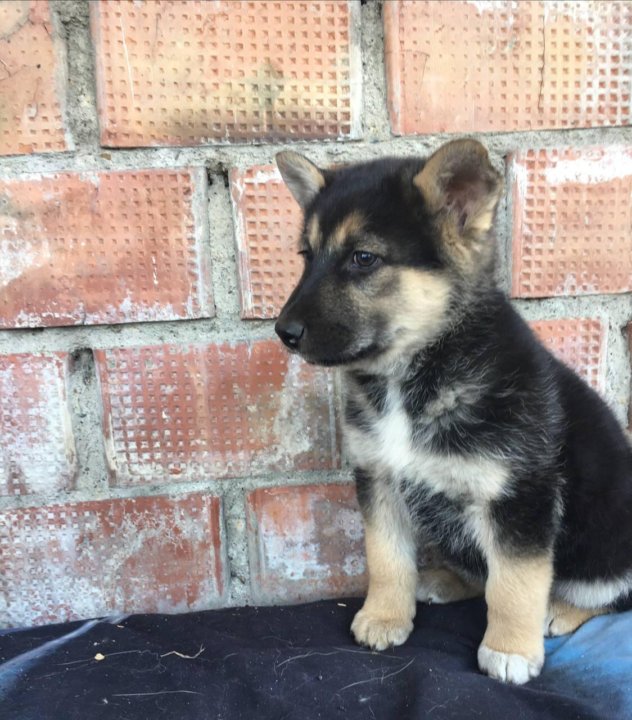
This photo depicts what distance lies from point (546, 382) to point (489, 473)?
0.94 ft

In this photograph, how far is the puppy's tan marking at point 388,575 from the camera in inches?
66.3

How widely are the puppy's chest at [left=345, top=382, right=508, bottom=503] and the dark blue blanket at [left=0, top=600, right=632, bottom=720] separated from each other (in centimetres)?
42

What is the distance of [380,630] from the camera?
Answer: 1639 millimetres

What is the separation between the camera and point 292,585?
1.97 metres

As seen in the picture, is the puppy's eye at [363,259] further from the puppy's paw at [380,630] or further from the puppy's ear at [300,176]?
the puppy's paw at [380,630]

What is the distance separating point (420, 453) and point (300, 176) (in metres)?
0.77

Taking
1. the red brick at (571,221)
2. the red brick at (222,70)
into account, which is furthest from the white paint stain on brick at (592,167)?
the red brick at (222,70)

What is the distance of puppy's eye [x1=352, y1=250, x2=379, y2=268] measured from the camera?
1533 millimetres

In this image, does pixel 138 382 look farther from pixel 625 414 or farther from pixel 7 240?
pixel 625 414

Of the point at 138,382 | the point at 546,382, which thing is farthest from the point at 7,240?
the point at 546,382

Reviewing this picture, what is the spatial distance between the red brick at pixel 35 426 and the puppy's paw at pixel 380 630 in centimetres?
92

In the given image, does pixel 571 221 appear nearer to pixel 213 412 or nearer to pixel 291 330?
pixel 291 330

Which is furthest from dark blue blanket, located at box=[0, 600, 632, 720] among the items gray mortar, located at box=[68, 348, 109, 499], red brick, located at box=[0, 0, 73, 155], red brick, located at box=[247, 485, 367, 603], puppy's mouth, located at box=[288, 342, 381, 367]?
red brick, located at box=[0, 0, 73, 155]

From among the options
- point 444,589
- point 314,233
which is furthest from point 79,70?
point 444,589
